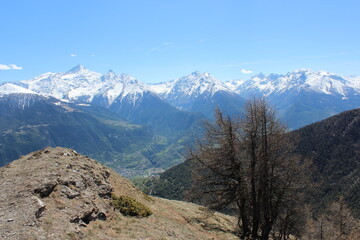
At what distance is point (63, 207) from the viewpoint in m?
17.7

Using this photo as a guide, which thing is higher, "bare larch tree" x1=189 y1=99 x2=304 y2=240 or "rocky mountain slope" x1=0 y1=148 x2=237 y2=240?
"bare larch tree" x1=189 y1=99 x2=304 y2=240

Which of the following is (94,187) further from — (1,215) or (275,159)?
(275,159)

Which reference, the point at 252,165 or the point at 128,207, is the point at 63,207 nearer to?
the point at 128,207

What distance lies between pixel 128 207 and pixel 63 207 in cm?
723

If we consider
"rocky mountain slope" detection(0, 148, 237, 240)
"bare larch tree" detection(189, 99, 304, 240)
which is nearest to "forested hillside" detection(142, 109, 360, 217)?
"bare larch tree" detection(189, 99, 304, 240)

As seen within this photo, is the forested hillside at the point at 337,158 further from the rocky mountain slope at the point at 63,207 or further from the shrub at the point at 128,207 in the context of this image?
the rocky mountain slope at the point at 63,207

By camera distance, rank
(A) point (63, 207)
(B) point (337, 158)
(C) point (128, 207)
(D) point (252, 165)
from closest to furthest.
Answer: (A) point (63, 207) < (D) point (252, 165) < (C) point (128, 207) < (B) point (337, 158)

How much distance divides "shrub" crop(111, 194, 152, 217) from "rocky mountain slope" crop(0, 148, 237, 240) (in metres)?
0.36

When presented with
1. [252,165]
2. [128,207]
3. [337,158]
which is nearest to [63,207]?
[128,207]

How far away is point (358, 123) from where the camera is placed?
191 m

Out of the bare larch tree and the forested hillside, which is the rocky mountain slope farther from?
the forested hillside

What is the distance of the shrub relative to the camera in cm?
2330

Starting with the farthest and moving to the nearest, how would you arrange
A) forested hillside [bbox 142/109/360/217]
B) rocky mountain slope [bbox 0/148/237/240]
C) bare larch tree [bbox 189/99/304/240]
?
forested hillside [bbox 142/109/360/217] → bare larch tree [bbox 189/99/304/240] → rocky mountain slope [bbox 0/148/237/240]

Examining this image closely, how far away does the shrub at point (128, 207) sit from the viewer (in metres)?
23.3
